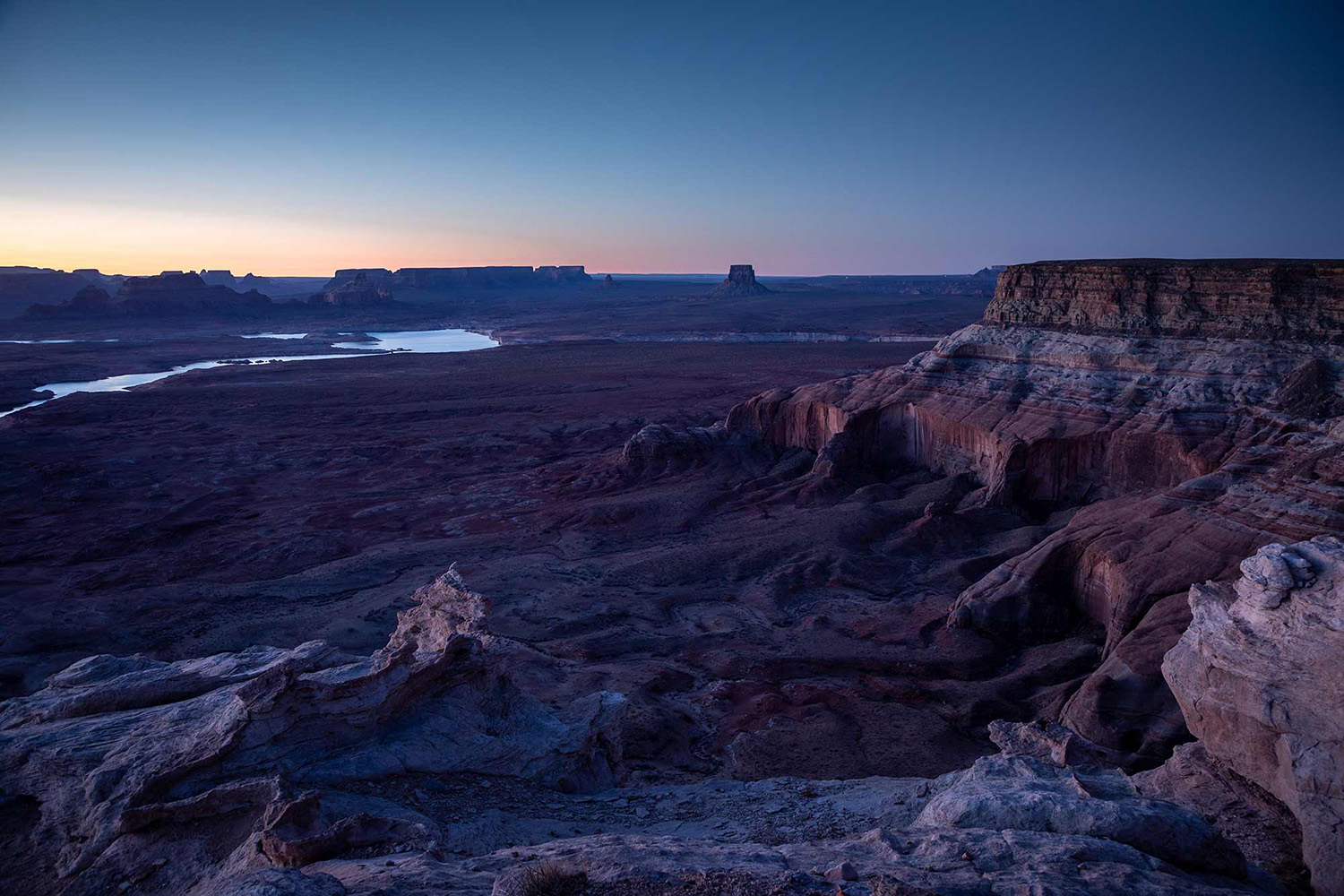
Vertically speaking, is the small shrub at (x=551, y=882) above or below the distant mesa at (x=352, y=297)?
below

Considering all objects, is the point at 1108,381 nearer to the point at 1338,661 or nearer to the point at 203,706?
the point at 1338,661

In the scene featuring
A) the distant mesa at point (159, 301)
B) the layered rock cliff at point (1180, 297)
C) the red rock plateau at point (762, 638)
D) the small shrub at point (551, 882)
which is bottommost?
the red rock plateau at point (762, 638)

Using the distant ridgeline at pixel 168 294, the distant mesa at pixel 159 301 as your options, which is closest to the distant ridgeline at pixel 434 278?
the distant ridgeline at pixel 168 294

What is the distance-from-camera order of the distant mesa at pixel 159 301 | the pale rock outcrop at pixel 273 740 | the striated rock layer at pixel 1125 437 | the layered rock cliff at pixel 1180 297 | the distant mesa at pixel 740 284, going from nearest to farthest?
the pale rock outcrop at pixel 273 740 < the striated rock layer at pixel 1125 437 < the layered rock cliff at pixel 1180 297 < the distant mesa at pixel 159 301 < the distant mesa at pixel 740 284

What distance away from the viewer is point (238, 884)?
525 cm

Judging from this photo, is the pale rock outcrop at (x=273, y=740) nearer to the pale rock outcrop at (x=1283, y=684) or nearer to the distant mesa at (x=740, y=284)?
→ the pale rock outcrop at (x=1283, y=684)

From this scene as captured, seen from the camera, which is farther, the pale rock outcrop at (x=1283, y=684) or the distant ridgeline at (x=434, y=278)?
the distant ridgeline at (x=434, y=278)

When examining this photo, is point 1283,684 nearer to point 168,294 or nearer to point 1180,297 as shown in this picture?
point 1180,297

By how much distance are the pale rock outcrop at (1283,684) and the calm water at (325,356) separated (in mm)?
57620

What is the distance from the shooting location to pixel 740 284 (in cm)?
15825

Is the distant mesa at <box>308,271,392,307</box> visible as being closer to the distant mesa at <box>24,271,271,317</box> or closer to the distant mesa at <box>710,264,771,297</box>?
the distant mesa at <box>24,271,271,317</box>

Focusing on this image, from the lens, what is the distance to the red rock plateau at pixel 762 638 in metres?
6.34

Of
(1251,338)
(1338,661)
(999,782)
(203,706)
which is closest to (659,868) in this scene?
(999,782)

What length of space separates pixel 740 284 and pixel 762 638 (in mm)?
146772
